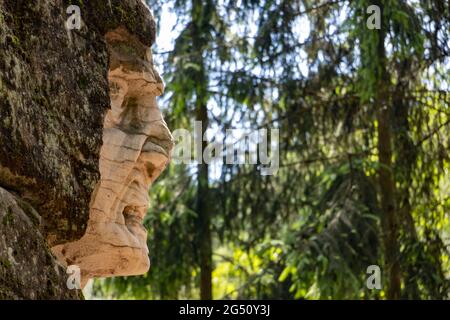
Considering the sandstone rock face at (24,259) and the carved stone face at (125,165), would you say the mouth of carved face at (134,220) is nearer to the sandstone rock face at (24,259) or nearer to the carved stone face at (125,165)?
the carved stone face at (125,165)

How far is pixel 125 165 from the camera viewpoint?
5957mm

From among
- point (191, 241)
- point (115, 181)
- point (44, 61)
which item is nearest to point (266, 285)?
point (191, 241)

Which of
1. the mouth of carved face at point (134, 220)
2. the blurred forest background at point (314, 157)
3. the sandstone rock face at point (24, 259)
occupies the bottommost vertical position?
the sandstone rock face at point (24, 259)

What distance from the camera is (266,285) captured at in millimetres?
13727

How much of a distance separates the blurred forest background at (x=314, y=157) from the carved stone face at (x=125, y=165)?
5472mm

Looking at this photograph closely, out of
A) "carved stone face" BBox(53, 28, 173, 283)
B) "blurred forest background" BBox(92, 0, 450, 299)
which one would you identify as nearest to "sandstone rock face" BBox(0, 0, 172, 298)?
"carved stone face" BBox(53, 28, 173, 283)

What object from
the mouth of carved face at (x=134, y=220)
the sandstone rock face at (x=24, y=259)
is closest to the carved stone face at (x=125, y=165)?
the mouth of carved face at (x=134, y=220)

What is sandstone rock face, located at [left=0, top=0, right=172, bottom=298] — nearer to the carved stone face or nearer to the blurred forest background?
the carved stone face

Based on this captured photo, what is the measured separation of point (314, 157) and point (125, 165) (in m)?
7.89

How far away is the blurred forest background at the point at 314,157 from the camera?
12000 mm

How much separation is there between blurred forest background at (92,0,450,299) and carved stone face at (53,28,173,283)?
5.47 m

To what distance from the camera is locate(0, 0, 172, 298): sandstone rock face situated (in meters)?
4.82
